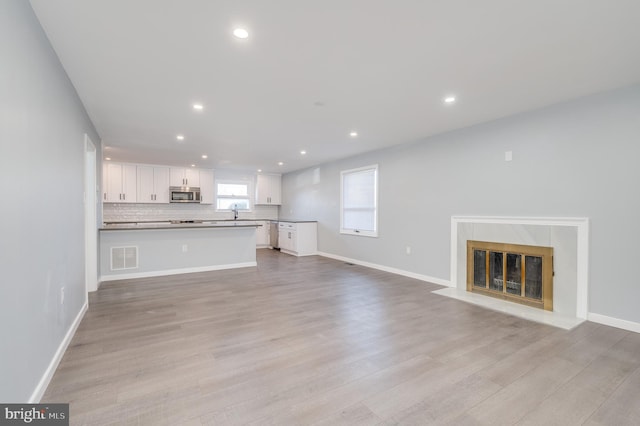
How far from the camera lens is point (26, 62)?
1.71 metres

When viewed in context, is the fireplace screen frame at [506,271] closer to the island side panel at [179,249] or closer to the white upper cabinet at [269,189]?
the island side panel at [179,249]

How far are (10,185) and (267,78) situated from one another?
2.02 metres

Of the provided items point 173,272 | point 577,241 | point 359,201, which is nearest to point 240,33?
point 577,241

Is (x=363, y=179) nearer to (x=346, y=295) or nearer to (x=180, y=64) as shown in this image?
(x=346, y=295)

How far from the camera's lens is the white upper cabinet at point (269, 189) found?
9258 millimetres

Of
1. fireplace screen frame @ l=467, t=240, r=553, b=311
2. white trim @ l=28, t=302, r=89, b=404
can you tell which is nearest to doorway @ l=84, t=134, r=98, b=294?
white trim @ l=28, t=302, r=89, b=404

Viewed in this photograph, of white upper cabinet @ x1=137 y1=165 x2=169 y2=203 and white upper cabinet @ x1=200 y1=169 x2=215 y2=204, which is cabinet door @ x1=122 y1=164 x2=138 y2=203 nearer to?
white upper cabinet @ x1=137 y1=165 x2=169 y2=203

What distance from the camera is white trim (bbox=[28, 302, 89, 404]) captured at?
1806mm

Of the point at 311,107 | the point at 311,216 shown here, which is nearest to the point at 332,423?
the point at 311,107

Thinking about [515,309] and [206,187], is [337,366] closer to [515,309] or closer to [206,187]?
[515,309]

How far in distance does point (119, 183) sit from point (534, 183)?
329 inches

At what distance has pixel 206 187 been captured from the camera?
8.34 meters

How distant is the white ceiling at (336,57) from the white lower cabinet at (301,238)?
3845 mm

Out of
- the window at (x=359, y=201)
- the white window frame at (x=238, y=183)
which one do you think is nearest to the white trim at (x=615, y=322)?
the window at (x=359, y=201)
